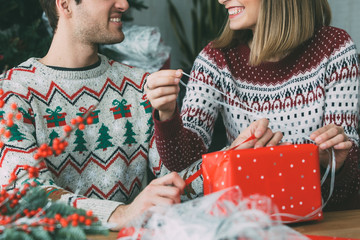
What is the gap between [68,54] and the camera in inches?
52.5

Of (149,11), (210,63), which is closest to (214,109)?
(210,63)

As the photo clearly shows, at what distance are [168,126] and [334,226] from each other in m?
0.47

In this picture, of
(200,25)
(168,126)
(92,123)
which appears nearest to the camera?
(168,126)

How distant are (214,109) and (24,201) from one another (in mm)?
864

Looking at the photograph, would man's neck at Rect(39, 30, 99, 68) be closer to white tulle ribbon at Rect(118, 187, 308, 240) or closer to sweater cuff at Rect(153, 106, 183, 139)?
sweater cuff at Rect(153, 106, 183, 139)

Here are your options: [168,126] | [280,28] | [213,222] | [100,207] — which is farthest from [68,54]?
[213,222]

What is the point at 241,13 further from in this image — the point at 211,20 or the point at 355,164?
the point at 211,20

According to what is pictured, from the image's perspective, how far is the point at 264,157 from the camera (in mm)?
875

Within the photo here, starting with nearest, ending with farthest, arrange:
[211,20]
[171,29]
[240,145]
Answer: [240,145] < [211,20] < [171,29]

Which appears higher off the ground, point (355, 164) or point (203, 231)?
point (203, 231)

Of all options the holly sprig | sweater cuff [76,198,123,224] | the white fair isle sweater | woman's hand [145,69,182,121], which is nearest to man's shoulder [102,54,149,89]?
the white fair isle sweater

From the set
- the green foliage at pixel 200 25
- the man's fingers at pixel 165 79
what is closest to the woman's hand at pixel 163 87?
the man's fingers at pixel 165 79

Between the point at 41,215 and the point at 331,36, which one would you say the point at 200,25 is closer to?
the point at 331,36

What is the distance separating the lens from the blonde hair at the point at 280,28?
137cm
